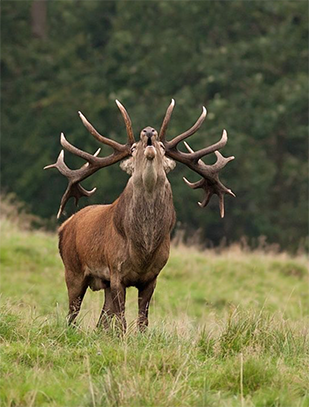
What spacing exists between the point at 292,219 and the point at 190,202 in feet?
10.6

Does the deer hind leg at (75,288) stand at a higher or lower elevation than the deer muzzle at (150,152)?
lower

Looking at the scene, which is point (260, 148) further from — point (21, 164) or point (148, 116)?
point (21, 164)

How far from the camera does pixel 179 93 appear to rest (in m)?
35.7

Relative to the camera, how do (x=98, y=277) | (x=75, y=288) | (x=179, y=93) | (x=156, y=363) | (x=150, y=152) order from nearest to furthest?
(x=156, y=363) < (x=150, y=152) < (x=98, y=277) < (x=75, y=288) < (x=179, y=93)

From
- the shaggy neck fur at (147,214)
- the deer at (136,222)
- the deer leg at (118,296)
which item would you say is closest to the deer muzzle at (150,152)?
the deer at (136,222)

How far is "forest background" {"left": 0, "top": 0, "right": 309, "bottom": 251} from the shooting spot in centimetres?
3462

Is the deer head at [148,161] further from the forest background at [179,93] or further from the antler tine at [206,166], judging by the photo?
the forest background at [179,93]

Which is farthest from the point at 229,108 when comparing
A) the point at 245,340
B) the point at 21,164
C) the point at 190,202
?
the point at 245,340

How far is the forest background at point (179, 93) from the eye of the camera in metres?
34.6

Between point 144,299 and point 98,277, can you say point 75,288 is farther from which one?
point 144,299

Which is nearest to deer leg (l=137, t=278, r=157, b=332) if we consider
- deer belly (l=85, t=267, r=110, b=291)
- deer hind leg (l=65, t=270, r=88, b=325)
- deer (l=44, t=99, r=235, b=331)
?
deer (l=44, t=99, r=235, b=331)

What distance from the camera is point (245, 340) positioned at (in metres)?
8.73

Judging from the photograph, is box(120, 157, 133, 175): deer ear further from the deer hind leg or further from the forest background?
the forest background

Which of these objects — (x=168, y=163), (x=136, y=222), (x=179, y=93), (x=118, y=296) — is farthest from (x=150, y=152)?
(x=179, y=93)
